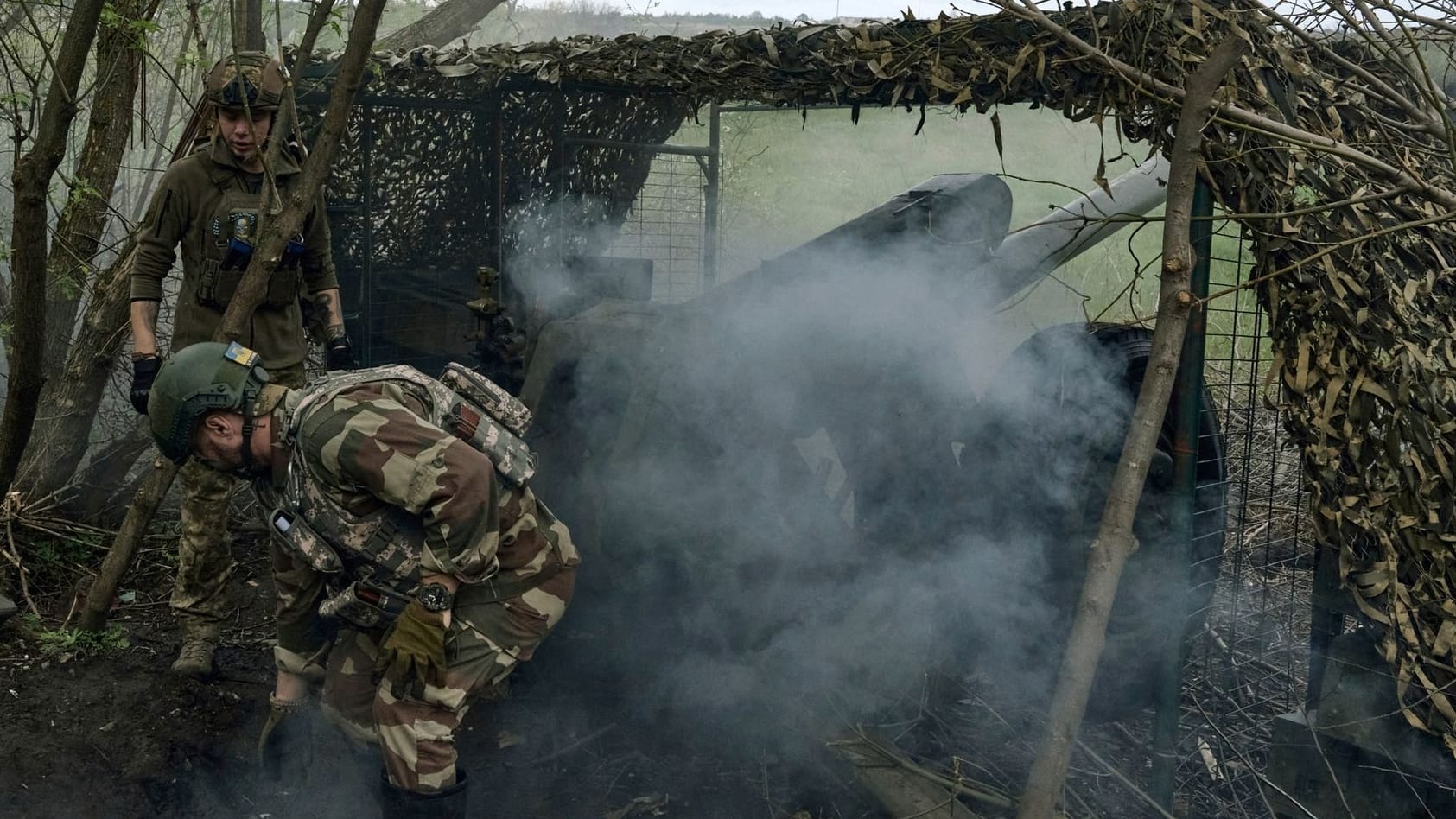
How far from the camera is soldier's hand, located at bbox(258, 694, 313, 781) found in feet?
13.5

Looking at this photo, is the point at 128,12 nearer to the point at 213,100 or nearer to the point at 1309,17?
the point at 213,100

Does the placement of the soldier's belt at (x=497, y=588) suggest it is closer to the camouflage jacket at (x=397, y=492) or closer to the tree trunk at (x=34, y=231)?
the camouflage jacket at (x=397, y=492)

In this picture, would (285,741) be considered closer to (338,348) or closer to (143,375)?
(143,375)

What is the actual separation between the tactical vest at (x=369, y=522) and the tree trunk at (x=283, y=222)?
0.81 m

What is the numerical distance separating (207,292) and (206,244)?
20 centimetres

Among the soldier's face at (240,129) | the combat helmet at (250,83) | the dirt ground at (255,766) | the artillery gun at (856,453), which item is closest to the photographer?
the dirt ground at (255,766)

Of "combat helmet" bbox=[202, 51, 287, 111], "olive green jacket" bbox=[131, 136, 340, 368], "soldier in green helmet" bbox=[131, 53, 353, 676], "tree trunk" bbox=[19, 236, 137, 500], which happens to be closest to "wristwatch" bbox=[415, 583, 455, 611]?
"soldier in green helmet" bbox=[131, 53, 353, 676]

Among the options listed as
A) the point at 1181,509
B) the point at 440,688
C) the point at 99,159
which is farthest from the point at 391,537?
the point at 99,159

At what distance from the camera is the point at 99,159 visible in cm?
579

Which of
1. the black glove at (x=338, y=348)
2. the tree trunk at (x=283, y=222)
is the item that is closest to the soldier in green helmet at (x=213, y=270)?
the black glove at (x=338, y=348)

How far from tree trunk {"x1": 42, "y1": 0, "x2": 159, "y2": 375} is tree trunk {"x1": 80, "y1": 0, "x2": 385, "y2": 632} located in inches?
63.9

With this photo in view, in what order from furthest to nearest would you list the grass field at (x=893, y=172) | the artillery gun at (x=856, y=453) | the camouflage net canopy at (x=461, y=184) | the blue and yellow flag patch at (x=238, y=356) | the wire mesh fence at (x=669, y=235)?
the grass field at (x=893, y=172)
the wire mesh fence at (x=669, y=235)
the camouflage net canopy at (x=461, y=184)
the artillery gun at (x=856, y=453)
the blue and yellow flag patch at (x=238, y=356)

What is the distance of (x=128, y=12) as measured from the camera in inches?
207

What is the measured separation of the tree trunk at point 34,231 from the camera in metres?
4.20
